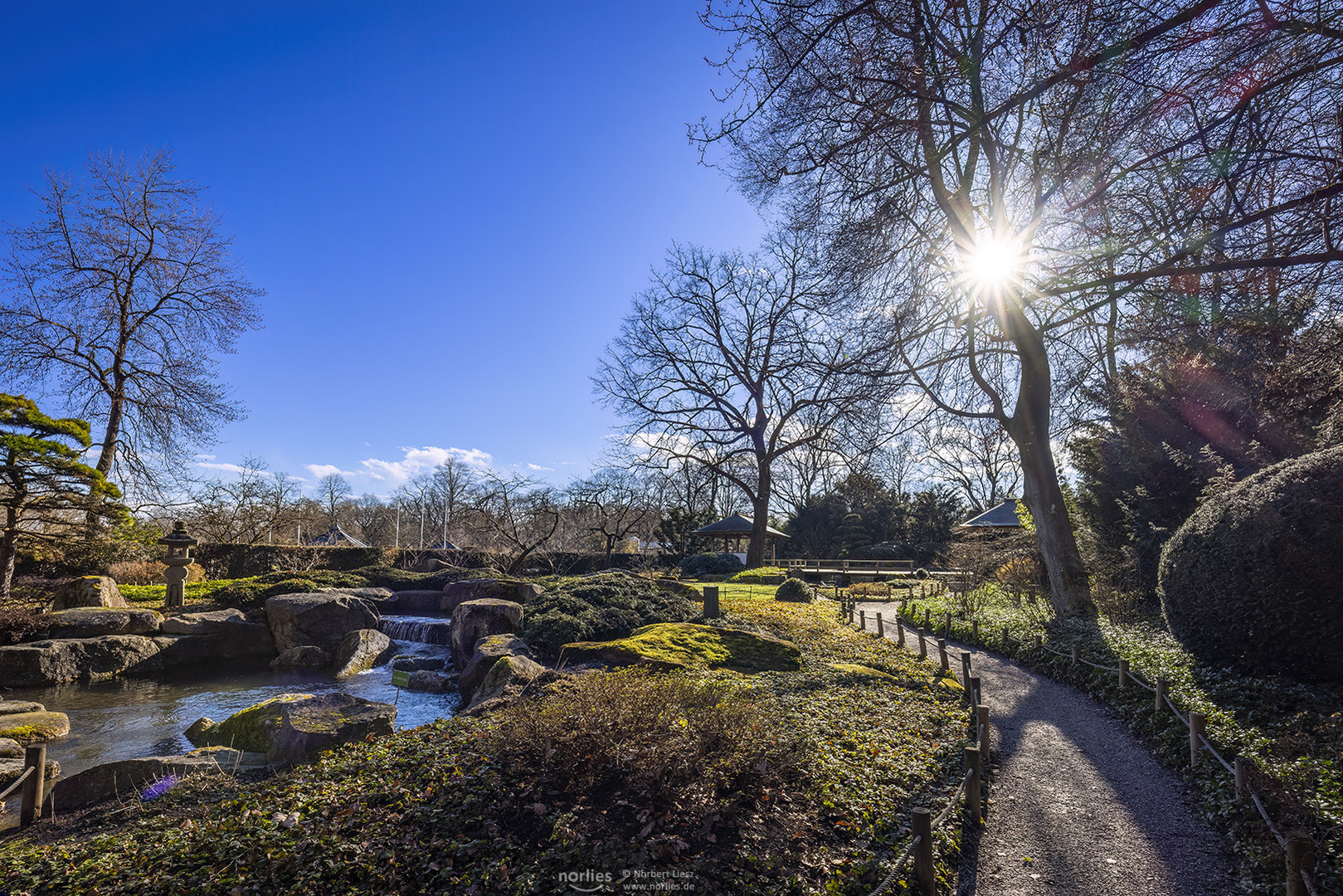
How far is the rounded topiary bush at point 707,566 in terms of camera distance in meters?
26.3

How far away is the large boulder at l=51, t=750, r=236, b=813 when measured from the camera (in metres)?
5.10

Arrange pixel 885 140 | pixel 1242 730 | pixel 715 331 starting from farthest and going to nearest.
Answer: pixel 715 331
pixel 885 140
pixel 1242 730

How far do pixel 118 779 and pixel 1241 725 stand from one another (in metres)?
9.39

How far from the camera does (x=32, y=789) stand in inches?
189

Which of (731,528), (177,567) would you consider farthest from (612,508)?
(177,567)

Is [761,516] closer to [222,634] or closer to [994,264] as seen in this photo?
[994,264]

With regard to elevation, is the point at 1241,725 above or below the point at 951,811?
above

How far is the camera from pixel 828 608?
15.8m

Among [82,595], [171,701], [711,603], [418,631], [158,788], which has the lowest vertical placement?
[171,701]

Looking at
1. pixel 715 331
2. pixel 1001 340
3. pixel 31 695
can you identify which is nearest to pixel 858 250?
pixel 1001 340

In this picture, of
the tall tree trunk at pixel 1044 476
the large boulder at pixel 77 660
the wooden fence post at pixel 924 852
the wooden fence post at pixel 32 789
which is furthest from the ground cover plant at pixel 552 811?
the large boulder at pixel 77 660

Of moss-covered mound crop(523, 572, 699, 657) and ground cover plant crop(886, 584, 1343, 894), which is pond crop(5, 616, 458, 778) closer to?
moss-covered mound crop(523, 572, 699, 657)

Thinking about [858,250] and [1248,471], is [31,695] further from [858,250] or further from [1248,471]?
[1248,471]

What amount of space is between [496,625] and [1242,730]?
10.2 m
